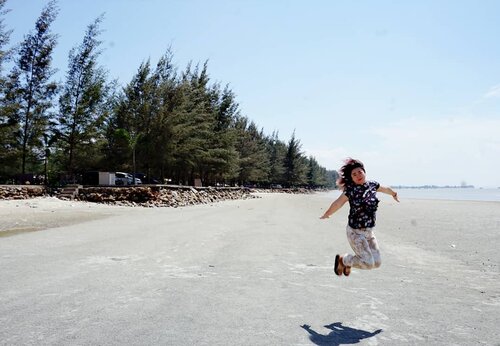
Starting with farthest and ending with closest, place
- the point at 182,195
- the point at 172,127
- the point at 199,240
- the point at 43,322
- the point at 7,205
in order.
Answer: the point at 172,127
the point at 182,195
the point at 7,205
the point at 199,240
the point at 43,322

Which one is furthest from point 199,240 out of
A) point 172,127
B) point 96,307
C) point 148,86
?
point 148,86

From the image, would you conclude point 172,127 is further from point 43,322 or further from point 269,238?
point 43,322

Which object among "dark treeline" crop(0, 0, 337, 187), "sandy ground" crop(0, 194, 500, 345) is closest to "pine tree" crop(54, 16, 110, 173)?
"dark treeline" crop(0, 0, 337, 187)

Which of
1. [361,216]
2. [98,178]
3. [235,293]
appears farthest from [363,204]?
[98,178]

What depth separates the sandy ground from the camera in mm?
3836

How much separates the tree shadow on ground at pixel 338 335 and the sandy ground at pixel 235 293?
10 millimetres

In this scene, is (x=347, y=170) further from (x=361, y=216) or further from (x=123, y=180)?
(x=123, y=180)

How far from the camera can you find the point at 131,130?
3538 centimetres

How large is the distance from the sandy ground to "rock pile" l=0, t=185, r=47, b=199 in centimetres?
1326

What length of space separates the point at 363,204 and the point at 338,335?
182 cm

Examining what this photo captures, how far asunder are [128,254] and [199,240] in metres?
2.44

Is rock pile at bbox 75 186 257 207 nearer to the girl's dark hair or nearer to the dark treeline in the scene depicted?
the dark treeline

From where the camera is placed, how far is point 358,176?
17.3 feet

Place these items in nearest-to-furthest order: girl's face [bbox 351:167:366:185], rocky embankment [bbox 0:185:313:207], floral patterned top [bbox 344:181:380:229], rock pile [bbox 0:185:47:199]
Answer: floral patterned top [bbox 344:181:380:229] → girl's face [bbox 351:167:366:185] → rock pile [bbox 0:185:47:199] → rocky embankment [bbox 0:185:313:207]
